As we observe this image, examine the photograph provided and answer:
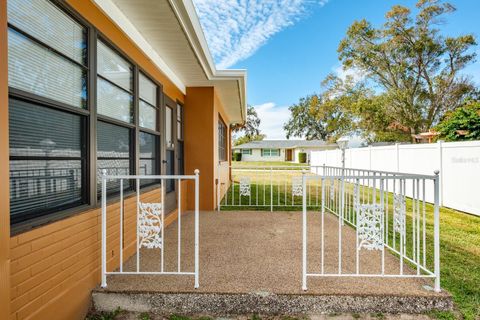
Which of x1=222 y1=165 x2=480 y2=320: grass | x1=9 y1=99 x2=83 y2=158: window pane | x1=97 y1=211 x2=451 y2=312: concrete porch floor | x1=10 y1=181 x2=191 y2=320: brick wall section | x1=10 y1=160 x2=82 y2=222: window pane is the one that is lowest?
x1=222 y1=165 x2=480 y2=320: grass

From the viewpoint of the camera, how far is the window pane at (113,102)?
9.45ft

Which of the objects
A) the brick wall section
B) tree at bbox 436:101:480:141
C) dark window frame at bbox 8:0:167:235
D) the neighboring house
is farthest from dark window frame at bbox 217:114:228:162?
the neighboring house

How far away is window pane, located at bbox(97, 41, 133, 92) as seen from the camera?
2.89m

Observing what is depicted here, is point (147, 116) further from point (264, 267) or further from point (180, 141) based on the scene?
point (264, 267)

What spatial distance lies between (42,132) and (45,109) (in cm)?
17

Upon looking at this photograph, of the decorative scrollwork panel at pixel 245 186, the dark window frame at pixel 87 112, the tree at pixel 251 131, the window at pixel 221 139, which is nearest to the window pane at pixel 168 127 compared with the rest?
the dark window frame at pixel 87 112

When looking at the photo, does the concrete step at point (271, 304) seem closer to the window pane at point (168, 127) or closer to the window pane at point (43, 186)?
the window pane at point (43, 186)

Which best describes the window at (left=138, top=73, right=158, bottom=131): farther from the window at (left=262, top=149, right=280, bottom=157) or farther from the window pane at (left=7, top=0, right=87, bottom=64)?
the window at (left=262, top=149, right=280, bottom=157)

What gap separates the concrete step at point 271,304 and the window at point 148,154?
6.24 feet

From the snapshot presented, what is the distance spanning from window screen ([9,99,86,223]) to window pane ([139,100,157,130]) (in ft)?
5.01

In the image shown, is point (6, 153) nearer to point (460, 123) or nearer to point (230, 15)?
point (230, 15)

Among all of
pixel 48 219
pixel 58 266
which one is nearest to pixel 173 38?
pixel 48 219

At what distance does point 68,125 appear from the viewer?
234cm

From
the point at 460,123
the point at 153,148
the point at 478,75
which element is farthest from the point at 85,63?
the point at 478,75
